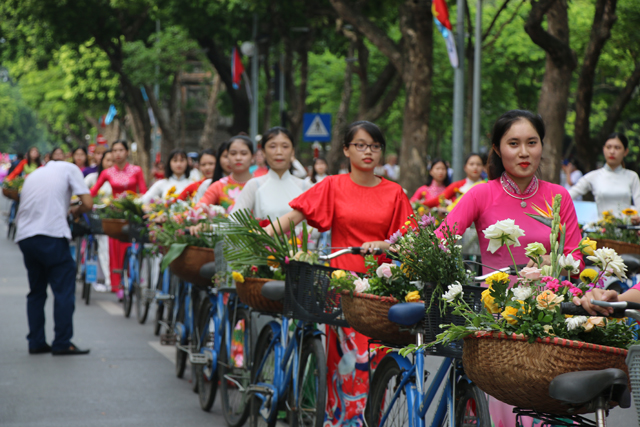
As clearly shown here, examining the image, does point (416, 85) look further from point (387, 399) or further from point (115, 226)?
point (387, 399)

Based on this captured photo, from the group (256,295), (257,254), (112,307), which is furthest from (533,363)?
(112,307)

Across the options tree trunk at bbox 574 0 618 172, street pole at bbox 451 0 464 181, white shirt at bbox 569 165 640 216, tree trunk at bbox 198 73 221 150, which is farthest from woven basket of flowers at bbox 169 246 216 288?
tree trunk at bbox 198 73 221 150

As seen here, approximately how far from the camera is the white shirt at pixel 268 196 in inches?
228

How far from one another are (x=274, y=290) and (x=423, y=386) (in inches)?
50.2

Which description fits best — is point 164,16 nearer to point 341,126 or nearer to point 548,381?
point 341,126

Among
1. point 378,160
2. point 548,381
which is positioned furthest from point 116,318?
point 548,381

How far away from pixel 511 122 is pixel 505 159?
0.50ft

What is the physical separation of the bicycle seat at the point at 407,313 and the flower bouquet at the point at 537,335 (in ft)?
1.98

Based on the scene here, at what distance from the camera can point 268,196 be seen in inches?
229

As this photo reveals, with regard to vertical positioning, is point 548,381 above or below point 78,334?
above

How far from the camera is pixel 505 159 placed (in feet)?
12.1

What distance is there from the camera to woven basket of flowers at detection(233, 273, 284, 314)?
15.7 feet

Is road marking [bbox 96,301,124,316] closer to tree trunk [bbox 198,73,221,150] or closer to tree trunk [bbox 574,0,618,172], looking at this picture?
tree trunk [bbox 574,0,618,172]

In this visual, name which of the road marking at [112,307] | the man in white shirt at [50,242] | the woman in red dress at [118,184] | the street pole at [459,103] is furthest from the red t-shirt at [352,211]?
the street pole at [459,103]
